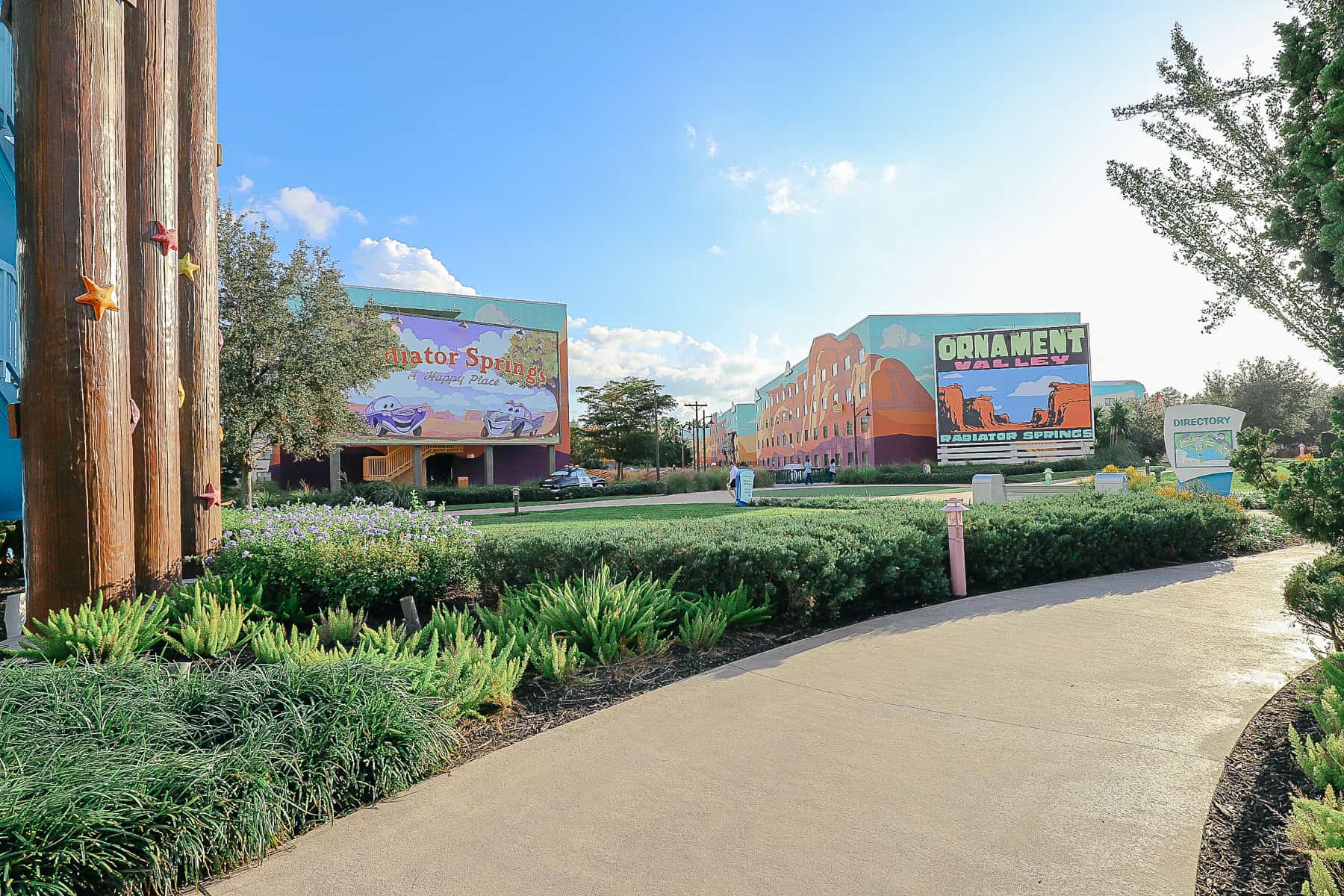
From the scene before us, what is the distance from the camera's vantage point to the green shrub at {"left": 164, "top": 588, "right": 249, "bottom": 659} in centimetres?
479

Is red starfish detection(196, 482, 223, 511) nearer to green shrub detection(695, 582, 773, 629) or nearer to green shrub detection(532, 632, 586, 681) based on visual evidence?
green shrub detection(532, 632, 586, 681)

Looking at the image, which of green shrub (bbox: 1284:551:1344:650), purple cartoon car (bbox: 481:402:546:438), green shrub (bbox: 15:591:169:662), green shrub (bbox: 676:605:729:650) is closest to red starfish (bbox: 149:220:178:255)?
green shrub (bbox: 15:591:169:662)

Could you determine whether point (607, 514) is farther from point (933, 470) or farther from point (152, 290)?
point (933, 470)

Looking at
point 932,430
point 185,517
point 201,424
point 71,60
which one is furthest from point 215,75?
point 932,430

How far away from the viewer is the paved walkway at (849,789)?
2518 millimetres

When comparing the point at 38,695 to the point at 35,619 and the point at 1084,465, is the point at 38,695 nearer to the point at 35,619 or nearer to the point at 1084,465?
the point at 35,619

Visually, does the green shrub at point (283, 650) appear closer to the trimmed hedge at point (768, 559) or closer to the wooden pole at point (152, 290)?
→ the wooden pole at point (152, 290)

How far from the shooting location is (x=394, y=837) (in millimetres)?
2820

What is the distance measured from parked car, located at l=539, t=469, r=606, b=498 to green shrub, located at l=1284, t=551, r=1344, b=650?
95.5ft

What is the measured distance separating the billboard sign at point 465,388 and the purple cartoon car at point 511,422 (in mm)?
40

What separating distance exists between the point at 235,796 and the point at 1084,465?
2004 inches

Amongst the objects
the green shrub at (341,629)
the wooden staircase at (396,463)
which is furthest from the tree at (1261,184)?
the wooden staircase at (396,463)

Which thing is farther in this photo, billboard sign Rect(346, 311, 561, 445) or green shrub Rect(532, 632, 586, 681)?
billboard sign Rect(346, 311, 561, 445)

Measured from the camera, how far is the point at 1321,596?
14.6 ft
